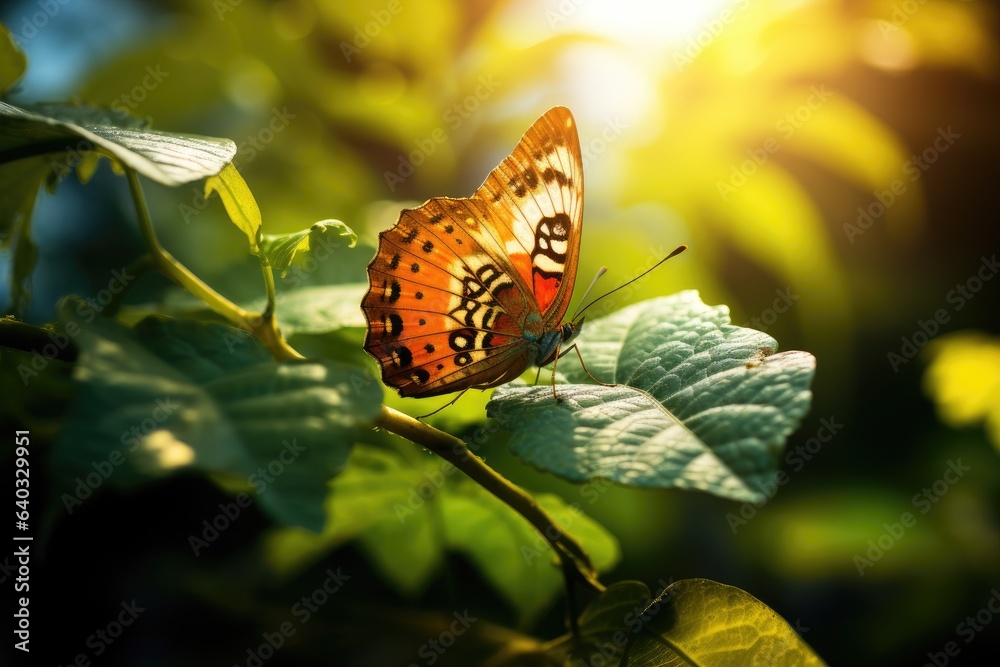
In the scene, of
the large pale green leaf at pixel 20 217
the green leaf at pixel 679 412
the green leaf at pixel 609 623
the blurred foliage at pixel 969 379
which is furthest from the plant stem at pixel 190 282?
the blurred foliage at pixel 969 379

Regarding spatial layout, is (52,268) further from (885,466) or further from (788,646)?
(885,466)

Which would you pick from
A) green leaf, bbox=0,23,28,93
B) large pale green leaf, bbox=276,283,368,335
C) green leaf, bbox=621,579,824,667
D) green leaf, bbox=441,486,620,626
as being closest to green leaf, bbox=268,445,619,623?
green leaf, bbox=441,486,620,626

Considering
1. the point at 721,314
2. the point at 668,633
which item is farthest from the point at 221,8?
the point at 668,633

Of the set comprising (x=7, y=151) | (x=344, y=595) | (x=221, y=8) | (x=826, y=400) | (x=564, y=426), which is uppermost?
(x=221, y=8)

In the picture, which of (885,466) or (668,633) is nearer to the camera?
(668,633)

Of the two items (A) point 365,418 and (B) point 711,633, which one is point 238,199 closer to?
(A) point 365,418

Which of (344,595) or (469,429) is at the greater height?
(469,429)

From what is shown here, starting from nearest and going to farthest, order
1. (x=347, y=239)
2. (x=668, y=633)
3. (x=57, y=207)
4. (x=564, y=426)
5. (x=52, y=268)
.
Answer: (x=564, y=426)
(x=668, y=633)
(x=347, y=239)
(x=57, y=207)
(x=52, y=268)
